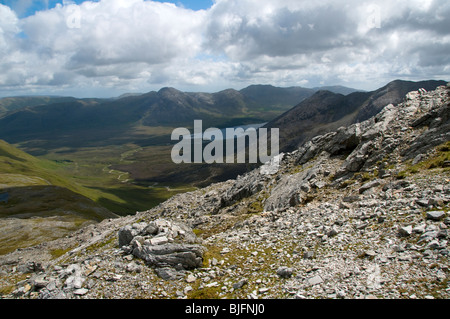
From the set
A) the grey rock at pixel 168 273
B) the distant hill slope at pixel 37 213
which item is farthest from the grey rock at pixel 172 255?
the distant hill slope at pixel 37 213

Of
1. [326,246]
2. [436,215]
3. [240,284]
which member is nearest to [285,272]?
[240,284]

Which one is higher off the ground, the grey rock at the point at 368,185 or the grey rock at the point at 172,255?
the grey rock at the point at 368,185

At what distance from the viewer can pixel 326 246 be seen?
1819 centimetres

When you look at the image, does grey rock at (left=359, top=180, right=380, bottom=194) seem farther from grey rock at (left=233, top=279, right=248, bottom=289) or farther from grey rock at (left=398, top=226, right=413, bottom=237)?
grey rock at (left=233, top=279, right=248, bottom=289)

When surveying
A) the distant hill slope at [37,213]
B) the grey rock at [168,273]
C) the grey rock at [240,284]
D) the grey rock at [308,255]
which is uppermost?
the grey rock at [308,255]

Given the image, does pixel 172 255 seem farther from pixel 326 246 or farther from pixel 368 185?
pixel 368 185

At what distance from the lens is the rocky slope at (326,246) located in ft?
47.1

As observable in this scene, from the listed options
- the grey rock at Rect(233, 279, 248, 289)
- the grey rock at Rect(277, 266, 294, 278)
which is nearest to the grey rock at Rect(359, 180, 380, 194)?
the grey rock at Rect(277, 266, 294, 278)

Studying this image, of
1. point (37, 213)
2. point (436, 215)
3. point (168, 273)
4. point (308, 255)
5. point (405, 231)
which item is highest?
point (436, 215)

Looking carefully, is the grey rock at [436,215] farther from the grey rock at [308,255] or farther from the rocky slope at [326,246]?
the grey rock at [308,255]

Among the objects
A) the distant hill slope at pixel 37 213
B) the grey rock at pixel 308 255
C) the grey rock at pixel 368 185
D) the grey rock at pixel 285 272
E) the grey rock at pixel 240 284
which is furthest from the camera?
the distant hill slope at pixel 37 213
